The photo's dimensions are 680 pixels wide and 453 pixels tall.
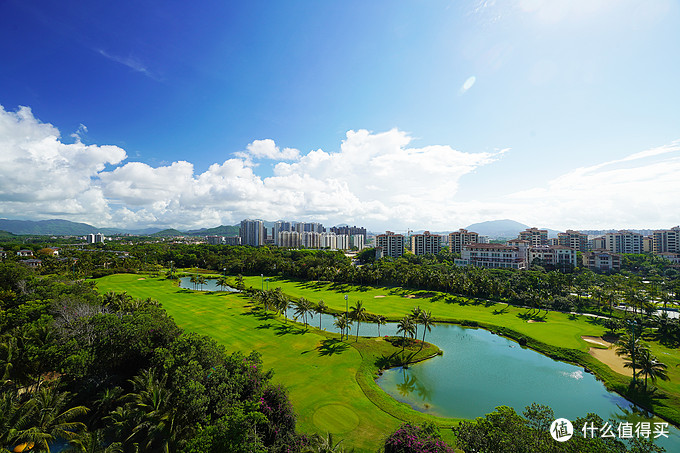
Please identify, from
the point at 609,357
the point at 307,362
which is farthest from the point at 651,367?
the point at 307,362

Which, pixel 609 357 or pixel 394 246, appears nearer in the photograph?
pixel 609 357

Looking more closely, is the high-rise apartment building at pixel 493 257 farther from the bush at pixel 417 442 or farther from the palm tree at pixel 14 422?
the palm tree at pixel 14 422

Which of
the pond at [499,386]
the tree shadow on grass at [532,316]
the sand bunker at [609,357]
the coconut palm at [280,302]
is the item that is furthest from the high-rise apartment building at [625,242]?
the coconut palm at [280,302]

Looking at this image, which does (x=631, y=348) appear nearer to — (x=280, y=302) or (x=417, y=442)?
(x=417, y=442)

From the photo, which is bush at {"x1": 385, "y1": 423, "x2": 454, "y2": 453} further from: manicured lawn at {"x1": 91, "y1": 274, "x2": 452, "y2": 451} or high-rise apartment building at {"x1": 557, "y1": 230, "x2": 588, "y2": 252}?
high-rise apartment building at {"x1": 557, "y1": 230, "x2": 588, "y2": 252}

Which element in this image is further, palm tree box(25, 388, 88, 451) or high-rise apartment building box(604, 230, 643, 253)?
high-rise apartment building box(604, 230, 643, 253)

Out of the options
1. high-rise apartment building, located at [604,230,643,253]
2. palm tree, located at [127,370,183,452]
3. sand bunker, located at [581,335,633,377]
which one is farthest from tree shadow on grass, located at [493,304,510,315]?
high-rise apartment building, located at [604,230,643,253]
